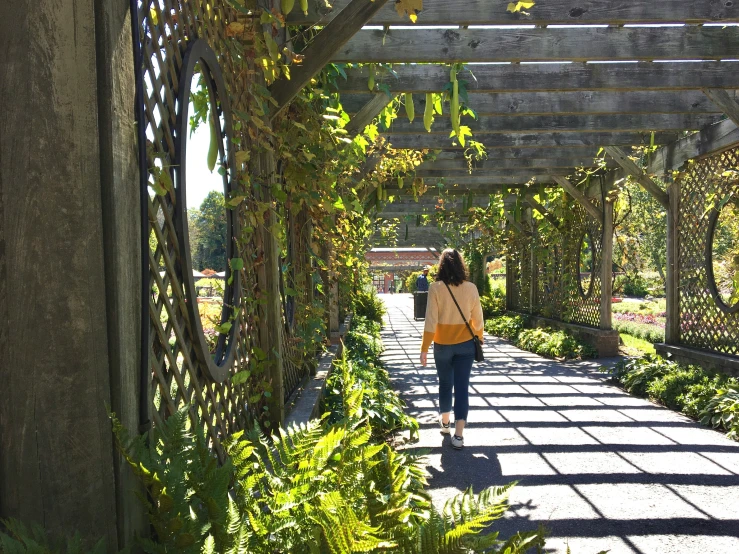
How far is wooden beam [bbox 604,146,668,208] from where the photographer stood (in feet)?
29.1

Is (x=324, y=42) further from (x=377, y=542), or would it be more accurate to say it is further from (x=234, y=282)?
(x=377, y=542)

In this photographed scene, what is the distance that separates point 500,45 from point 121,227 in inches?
170

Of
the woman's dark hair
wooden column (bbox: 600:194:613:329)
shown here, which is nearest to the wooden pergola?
the woman's dark hair

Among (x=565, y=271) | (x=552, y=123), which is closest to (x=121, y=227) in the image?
(x=552, y=123)

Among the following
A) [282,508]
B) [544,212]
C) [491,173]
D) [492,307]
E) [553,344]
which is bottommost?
[553,344]

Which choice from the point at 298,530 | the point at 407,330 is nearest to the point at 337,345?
the point at 298,530

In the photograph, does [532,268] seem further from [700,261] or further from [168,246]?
[168,246]

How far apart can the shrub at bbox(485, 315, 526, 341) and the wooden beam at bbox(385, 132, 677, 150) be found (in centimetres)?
679

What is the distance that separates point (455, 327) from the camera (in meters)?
5.19

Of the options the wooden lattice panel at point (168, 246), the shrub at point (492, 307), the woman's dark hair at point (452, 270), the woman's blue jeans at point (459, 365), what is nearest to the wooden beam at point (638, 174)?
the woman's dark hair at point (452, 270)

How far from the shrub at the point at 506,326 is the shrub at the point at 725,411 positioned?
8.90 metres

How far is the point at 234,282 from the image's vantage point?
2.63 metres

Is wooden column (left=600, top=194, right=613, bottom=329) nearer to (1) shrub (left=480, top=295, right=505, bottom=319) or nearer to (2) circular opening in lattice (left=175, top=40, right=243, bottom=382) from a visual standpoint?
(1) shrub (left=480, top=295, right=505, bottom=319)

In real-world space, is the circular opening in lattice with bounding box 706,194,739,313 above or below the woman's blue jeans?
above
